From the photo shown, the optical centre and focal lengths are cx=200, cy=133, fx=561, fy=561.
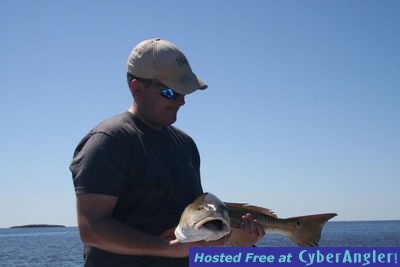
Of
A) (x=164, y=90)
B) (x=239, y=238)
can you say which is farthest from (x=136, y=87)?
(x=239, y=238)

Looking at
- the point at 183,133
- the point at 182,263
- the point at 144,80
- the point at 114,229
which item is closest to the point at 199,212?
the point at 114,229

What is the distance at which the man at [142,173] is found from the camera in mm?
4012

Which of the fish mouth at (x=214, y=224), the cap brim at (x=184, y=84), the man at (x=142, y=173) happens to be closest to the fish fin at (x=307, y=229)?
the man at (x=142, y=173)

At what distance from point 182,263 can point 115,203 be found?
31.0 inches

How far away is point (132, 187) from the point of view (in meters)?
4.36

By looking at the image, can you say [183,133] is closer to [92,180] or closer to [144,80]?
[144,80]

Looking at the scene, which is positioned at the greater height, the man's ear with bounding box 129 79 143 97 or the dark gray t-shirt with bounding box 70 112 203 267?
the man's ear with bounding box 129 79 143 97

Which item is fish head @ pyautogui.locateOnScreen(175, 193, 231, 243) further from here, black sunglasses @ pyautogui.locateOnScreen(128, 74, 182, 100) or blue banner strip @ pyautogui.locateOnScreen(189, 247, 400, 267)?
black sunglasses @ pyautogui.locateOnScreen(128, 74, 182, 100)

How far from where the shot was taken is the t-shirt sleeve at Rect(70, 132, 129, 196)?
4.04 m

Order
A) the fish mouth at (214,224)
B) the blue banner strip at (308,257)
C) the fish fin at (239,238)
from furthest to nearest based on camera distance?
the fish fin at (239,238)
the fish mouth at (214,224)
the blue banner strip at (308,257)

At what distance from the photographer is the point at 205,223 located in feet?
11.4

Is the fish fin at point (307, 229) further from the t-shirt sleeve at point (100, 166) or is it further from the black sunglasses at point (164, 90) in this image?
the t-shirt sleeve at point (100, 166)

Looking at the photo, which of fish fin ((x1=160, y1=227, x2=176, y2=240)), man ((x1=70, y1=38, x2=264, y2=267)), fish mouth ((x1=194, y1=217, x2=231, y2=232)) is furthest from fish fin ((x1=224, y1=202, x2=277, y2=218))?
fish mouth ((x1=194, y1=217, x2=231, y2=232))

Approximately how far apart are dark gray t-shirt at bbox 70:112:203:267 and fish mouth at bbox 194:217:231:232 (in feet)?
3.05
